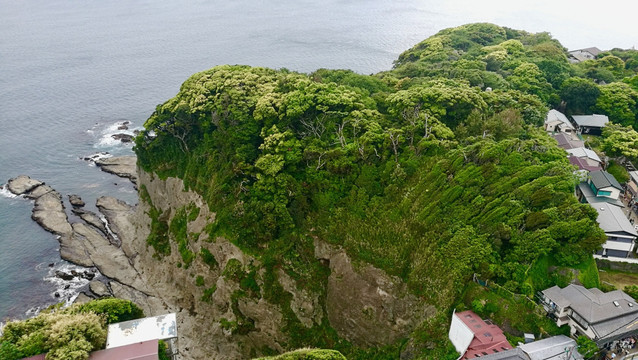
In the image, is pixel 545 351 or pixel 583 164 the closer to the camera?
pixel 545 351

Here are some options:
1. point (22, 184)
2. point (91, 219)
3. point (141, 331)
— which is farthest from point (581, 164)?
point (22, 184)

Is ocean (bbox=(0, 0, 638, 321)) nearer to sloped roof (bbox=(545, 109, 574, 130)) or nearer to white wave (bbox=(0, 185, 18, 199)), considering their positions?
white wave (bbox=(0, 185, 18, 199))

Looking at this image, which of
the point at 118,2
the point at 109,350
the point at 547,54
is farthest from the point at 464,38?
the point at 118,2

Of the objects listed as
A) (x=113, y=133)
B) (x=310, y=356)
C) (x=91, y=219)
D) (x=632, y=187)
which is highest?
(x=632, y=187)

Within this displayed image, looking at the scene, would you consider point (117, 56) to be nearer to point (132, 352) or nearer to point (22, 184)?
point (22, 184)

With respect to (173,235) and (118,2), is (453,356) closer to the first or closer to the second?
(173,235)

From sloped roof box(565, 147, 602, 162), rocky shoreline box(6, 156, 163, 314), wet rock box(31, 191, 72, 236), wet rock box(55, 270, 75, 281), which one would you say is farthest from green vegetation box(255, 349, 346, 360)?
wet rock box(31, 191, 72, 236)
